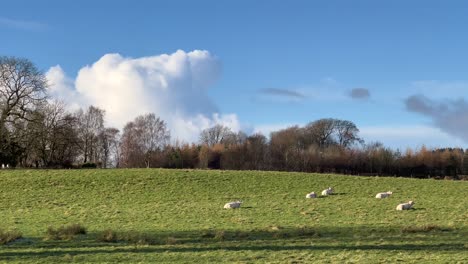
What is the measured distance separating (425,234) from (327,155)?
7930cm

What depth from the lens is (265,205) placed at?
89.6 ft

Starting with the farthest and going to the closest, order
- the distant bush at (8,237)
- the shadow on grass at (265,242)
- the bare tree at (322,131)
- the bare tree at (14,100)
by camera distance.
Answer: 1. the bare tree at (322,131)
2. the bare tree at (14,100)
3. the distant bush at (8,237)
4. the shadow on grass at (265,242)

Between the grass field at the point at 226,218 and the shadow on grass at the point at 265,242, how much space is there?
0.03 metres

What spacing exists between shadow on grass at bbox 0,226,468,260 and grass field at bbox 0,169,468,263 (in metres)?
0.03

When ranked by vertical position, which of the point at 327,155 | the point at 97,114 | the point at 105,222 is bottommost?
the point at 105,222

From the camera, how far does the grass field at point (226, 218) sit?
522 inches

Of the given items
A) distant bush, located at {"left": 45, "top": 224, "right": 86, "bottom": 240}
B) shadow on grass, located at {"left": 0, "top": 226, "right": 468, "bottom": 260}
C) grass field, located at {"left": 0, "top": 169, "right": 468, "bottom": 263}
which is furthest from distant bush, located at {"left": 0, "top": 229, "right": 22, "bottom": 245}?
distant bush, located at {"left": 45, "top": 224, "right": 86, "bottom": 240}

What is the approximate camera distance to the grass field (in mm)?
13258

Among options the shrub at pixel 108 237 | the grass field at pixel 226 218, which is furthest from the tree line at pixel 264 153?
the shrub at pixel 108 237

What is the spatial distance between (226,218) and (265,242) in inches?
284

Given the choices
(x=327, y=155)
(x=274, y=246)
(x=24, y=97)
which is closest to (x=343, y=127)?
(x=327, y=155)

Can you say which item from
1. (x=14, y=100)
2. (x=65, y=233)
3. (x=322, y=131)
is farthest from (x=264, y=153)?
(x=65, y=233)

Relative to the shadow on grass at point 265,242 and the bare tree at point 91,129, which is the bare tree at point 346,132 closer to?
the bare tree at point 91,129

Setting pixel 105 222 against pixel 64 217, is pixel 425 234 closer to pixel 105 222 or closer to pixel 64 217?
pixel 105 222
